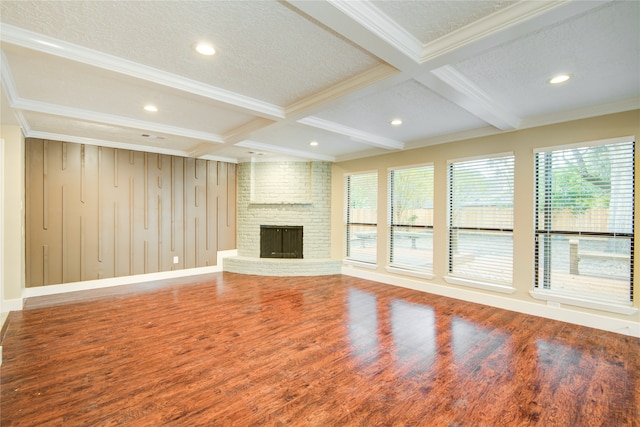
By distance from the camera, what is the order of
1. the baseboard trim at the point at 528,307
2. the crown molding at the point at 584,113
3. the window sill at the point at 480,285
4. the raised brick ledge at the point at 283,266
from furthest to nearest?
the raised brick ledge at the point at 283,266 < the window sill at the point at 480,285 < the baseboard trim at the point at 528,307 < the crown molding at the point at 584,113

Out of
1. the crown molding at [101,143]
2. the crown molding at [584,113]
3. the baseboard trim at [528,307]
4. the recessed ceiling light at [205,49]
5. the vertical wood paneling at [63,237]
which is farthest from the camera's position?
the vertical wood paneling at [63,237]

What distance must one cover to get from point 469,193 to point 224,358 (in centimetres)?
419

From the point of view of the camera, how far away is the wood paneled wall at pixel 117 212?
15.5 feet

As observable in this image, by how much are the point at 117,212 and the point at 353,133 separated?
14.6 ft

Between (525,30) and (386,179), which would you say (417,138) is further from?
(525,30)

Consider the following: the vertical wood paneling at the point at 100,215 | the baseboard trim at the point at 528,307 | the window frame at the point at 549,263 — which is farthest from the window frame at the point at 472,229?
the vertical wood paneling at the point at 100,215

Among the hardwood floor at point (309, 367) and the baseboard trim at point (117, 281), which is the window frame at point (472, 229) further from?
the baseboard trim at point (117, 281)

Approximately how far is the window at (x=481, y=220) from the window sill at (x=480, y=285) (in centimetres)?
5

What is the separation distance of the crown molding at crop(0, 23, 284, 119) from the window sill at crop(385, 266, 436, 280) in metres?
3.78

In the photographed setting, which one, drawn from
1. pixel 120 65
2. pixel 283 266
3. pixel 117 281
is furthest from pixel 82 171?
pixel 283 266

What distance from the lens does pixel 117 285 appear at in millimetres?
5355

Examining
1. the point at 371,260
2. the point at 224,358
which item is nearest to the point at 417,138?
the point at 371,260

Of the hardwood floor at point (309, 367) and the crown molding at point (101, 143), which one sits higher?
the crown molding at point (101, 143)

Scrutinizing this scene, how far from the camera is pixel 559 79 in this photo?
2795 mm
